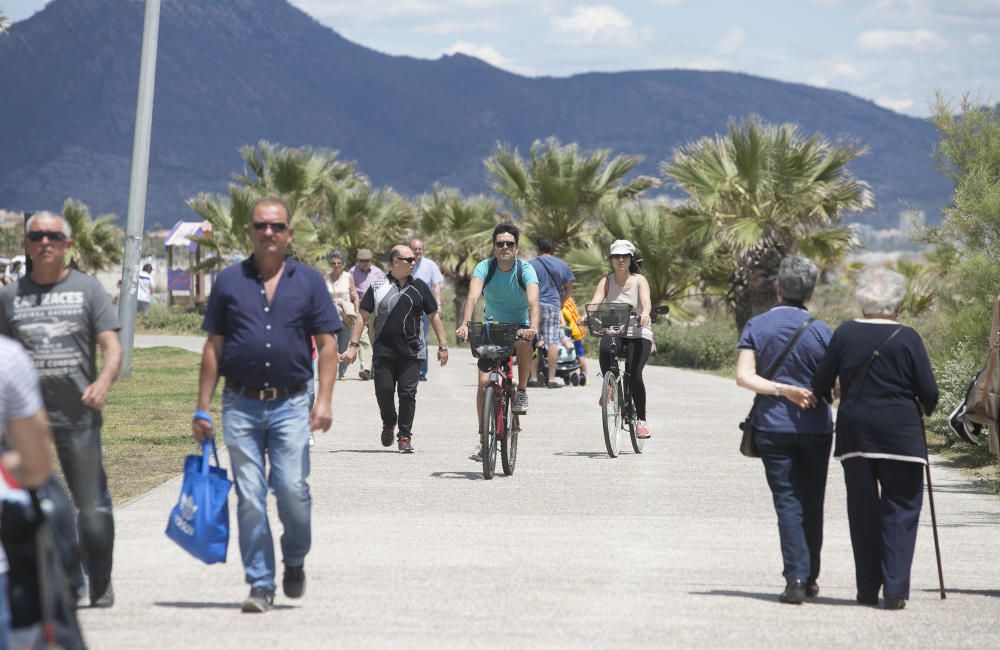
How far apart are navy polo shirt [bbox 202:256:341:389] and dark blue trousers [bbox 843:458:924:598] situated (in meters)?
2.41

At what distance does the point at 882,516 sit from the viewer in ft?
23.0

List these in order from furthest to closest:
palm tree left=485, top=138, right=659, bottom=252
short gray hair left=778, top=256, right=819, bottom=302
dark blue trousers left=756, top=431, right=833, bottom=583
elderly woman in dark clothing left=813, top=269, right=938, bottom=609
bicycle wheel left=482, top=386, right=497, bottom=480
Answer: palm tree left=485, top=138, right=659, bottom=252, bicycle wheel left=482, top=386, right=497, bottom=480, short gray hair left=778, top=256, right=819, bottom=302, dark blue trousers left=756, top=431, right=833, bottom=583, elderly woman in dark clothing left=813, top=269, right=938, bottom=609

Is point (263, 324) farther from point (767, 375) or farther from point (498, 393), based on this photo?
point (498, 393)

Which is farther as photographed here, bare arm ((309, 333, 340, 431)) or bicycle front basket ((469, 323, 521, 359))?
bicycle front basket ((469, 323, 521, 359))

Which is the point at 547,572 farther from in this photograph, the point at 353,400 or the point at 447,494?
the point at 353,400

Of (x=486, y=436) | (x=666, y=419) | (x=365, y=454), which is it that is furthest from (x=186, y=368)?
(x=486, y=436)

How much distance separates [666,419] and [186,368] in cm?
1007

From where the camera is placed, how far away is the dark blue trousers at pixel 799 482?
706 cm

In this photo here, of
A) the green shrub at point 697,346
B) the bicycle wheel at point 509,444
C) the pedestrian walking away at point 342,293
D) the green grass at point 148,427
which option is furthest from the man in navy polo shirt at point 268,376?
the green shrub at point 697,346

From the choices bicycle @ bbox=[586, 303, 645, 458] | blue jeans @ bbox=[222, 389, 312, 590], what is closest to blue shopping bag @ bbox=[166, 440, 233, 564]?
blue jeans @ bbox=[222, 389, 312, 590]

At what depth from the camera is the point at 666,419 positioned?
16.2m

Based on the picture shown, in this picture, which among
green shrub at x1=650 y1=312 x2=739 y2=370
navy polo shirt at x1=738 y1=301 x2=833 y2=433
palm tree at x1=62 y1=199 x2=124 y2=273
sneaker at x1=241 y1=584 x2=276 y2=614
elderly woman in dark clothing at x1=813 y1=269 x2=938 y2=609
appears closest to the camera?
sneaker at x1=241 y1=584 x2=276 y2=614

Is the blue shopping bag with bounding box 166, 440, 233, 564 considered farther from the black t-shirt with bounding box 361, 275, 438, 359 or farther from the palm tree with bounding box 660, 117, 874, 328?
the palm tree with bounding box 660, 117, 874, 328

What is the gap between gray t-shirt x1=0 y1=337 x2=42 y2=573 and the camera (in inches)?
161
